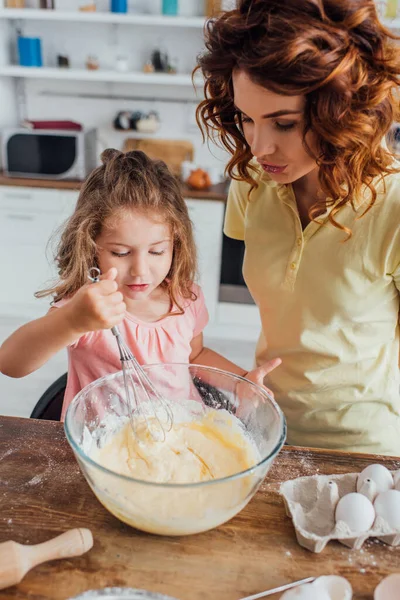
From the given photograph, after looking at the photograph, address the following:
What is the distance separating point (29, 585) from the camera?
2.23 ft

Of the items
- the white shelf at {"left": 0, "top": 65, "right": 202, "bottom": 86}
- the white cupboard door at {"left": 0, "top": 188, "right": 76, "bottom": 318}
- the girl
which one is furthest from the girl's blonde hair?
the white shelf at {"left": 0, "top": 65, "right": 202, "bottom": 86}

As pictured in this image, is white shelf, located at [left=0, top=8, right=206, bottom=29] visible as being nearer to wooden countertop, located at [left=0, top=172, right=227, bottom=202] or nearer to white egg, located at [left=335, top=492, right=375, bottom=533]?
wooden countertop, located at [left=0, top=172, right=227, bottom=202]

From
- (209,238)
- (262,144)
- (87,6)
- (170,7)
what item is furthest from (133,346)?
(87,6)

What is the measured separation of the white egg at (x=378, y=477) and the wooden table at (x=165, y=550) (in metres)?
0.06

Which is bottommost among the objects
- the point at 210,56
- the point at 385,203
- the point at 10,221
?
the point at 10,221

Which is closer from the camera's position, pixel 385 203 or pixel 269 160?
pixel 269 160

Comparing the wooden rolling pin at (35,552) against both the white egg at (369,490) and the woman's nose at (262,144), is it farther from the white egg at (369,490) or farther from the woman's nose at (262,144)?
the woman's nose at (262,144)

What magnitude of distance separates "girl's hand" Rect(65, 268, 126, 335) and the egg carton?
14.3 inches

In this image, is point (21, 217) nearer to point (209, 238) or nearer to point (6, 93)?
point (6, 93)

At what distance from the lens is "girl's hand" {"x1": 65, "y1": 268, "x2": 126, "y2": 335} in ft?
2.64

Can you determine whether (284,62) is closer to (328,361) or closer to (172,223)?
(172,223)

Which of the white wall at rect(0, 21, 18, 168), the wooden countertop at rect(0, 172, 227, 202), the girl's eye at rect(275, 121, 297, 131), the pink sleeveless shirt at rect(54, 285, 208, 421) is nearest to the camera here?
the girl's eye at rect(275, 121, 297, 131)

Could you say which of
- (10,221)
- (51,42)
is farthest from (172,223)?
(51,42)

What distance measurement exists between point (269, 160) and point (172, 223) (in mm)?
293
